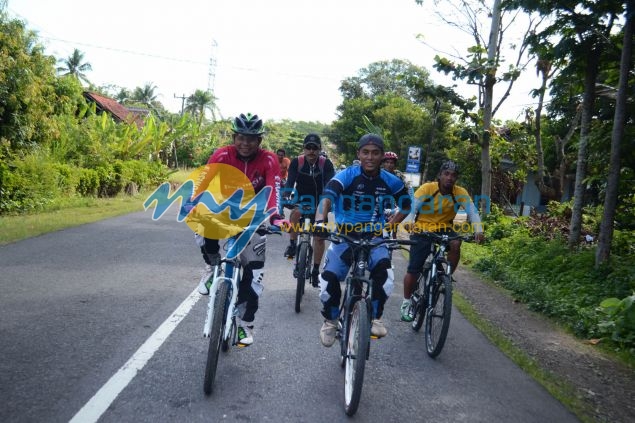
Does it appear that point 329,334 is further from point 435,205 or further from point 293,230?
point 293,230

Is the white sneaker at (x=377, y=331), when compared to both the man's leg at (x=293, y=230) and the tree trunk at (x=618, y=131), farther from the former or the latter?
the tree trunk at (x=618, y=131)

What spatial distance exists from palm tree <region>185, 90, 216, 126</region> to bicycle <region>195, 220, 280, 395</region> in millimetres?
61766

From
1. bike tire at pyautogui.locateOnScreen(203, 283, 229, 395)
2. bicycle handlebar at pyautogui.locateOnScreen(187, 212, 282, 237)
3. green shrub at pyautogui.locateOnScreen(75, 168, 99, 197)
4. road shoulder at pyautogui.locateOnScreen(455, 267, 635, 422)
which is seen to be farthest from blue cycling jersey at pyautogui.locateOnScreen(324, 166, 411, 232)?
green shrub at pyautogui.locateOnScreen(75, 168, 99, 197)

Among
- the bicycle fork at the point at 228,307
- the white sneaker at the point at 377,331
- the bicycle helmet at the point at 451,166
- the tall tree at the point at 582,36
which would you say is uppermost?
the tall tree at the point at 582,36

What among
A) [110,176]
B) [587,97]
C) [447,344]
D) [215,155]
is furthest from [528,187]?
[215,155]

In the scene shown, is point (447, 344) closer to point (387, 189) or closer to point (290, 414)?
point (387, 189)

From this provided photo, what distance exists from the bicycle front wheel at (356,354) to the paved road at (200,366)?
0.16 meters

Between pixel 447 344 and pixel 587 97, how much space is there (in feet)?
21.2

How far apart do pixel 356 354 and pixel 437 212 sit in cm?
283

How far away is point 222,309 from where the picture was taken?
3.81 metres

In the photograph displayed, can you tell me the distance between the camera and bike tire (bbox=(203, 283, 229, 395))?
3633 millimetres

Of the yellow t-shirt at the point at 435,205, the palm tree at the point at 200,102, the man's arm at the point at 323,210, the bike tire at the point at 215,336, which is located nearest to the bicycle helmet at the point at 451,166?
the yellow t-shirt at the point at 435,205

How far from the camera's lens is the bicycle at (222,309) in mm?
3660

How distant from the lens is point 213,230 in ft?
13.8
